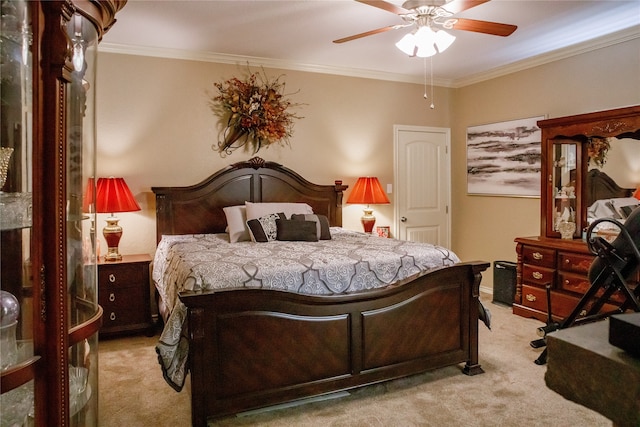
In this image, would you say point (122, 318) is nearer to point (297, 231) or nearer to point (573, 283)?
point (297, 231)

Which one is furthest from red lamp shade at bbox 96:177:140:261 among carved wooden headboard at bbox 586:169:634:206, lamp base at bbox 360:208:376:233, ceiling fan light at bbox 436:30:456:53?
carved wooden headboard at bbox 586:169:634:206

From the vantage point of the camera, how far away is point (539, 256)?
411cm

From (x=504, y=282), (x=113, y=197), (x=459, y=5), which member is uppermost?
(x=459, y=5)

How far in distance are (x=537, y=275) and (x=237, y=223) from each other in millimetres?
2783

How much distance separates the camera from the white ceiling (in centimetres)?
340

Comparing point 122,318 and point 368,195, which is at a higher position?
point 368,195

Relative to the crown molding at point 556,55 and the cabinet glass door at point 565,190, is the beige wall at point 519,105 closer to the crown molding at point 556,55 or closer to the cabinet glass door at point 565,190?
the crown molding at point 556,55

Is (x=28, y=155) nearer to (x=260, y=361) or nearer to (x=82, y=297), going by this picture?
(x=82, y=297)

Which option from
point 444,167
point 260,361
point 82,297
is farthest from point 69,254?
point 444,167

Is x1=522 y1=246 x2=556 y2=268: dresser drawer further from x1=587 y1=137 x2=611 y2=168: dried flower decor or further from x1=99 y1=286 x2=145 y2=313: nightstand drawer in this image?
x1=99 y1=286 x2=145 y2=313: nightstand drawer

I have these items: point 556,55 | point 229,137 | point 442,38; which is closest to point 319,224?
point 229,137

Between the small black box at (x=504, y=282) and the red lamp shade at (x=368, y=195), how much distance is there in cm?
138

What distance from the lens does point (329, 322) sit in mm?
2582

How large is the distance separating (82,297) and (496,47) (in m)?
4.27
